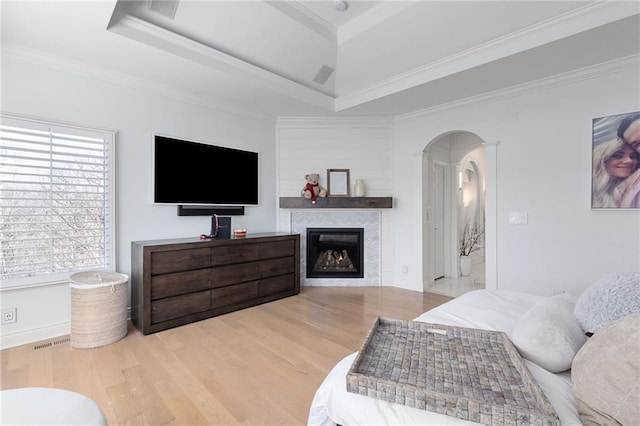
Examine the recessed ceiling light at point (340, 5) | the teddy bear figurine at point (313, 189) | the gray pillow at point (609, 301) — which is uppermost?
the recessed ceiling light at point (340, 5)

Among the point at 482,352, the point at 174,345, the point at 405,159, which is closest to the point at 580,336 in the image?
the point at 482,352

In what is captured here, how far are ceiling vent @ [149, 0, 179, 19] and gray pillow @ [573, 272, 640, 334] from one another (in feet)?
10.8

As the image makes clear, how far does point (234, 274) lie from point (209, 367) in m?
1.29

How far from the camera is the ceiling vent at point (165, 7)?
2.42 metres

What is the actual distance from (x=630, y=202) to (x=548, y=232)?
68 centimetres

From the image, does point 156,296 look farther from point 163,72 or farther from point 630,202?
point 630,202

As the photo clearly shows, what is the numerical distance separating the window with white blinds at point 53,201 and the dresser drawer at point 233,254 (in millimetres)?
948

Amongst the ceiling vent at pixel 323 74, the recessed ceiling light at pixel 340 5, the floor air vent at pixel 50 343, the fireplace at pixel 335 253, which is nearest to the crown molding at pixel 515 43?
the ceiling vent at pixel 323 74

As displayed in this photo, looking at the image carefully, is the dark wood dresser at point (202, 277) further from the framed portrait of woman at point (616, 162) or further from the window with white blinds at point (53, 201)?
the framed portrait of woman at point (616, 162)

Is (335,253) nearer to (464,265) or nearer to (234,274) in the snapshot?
(234,274)

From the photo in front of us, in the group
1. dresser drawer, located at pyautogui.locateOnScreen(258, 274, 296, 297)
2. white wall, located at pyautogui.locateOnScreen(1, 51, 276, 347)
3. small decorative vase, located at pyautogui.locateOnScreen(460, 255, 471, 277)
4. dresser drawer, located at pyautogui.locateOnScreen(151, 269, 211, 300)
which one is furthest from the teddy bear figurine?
small decorative vase, located at pyautogui.locateOnScreen(460, 255, 471, 277)

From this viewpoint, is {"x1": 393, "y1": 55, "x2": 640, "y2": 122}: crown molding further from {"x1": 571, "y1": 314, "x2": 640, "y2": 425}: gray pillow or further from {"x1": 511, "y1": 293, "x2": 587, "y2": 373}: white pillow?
{"x1": 571, "y1": 314, "x2": 640, "y2": 425}: gray pillow

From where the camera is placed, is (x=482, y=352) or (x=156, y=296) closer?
(x=482, y=352)

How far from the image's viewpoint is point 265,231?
14.4 ft
